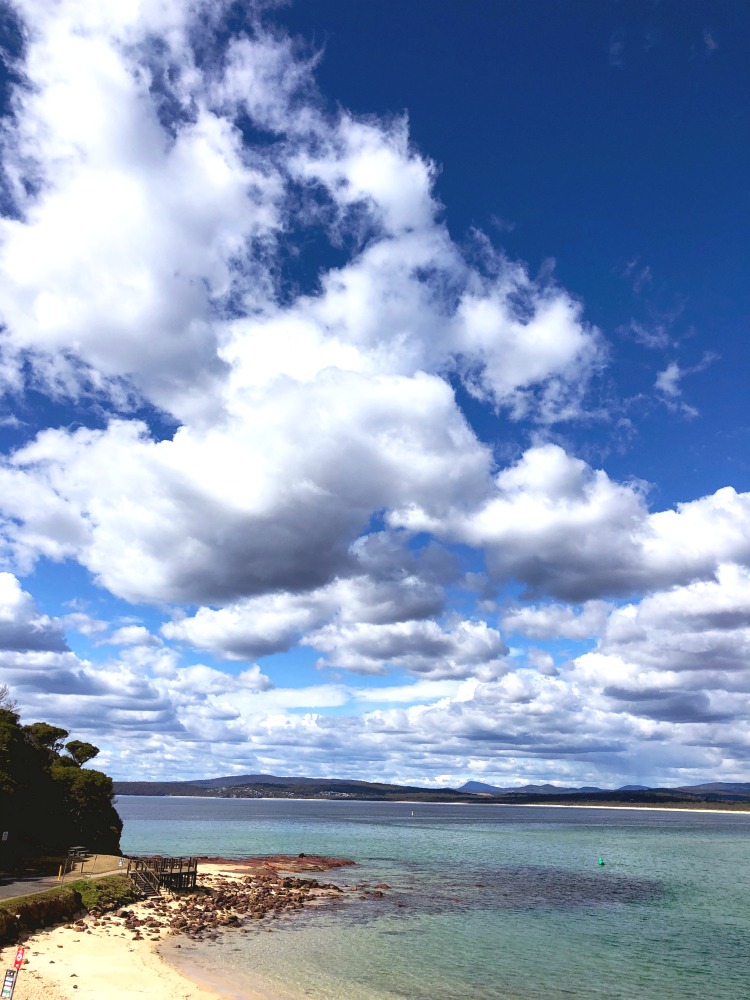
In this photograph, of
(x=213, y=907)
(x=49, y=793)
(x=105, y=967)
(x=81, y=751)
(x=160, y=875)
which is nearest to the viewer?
(x=105, y=967)

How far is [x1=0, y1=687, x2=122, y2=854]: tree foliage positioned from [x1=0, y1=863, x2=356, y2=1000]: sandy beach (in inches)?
668

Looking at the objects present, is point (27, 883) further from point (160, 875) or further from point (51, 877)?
point (160, 875)

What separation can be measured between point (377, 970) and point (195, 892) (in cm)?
2727

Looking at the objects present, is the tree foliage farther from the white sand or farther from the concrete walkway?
the white sand

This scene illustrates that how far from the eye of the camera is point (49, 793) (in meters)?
68.3

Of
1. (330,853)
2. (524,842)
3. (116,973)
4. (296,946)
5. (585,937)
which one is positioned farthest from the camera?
(524,842)

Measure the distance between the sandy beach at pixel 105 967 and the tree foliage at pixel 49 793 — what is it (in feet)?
55.7

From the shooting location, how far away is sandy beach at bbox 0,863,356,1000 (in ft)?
104

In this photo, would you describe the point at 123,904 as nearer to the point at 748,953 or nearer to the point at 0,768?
the point at 0,768

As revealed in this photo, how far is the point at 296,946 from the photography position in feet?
144

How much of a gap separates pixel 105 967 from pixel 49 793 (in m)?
37.2

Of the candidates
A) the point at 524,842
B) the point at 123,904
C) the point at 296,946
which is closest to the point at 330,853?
the point at 524,842

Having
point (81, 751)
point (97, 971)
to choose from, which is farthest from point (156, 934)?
point (81, 751)

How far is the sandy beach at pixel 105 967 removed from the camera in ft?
104
